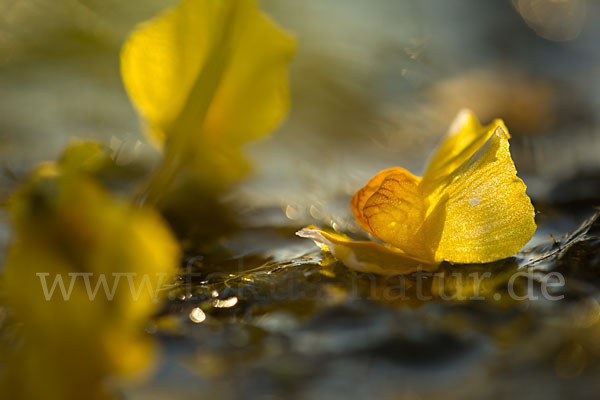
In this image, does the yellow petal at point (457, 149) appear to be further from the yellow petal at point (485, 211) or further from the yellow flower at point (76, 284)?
the yellow flower at point (76, 284)

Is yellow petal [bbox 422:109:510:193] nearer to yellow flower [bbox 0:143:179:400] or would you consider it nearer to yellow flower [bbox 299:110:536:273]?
yellow flower [bbox 299:110:536:273]

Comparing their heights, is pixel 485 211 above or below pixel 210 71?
below

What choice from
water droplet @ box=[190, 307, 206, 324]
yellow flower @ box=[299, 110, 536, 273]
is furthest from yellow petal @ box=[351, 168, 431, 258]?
water droplet @ box=[190, 307, 206, 324]

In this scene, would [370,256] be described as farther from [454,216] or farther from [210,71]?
[210,71]

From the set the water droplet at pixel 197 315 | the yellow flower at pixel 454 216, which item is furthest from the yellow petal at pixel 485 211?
the water droplet at pixel 197 315

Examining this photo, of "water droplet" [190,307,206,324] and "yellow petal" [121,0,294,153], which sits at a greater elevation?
"yellow petal" [121,0,294,153]

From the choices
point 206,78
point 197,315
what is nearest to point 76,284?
point 197,315

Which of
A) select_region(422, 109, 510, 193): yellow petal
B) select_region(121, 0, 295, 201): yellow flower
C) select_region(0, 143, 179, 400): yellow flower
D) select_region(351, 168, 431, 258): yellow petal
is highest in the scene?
select_region(121, 0, 295, 201): yellow flower

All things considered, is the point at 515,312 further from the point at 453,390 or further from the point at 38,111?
the point at 38,111
